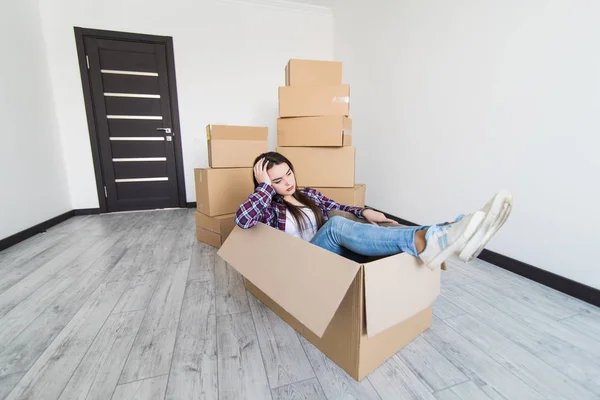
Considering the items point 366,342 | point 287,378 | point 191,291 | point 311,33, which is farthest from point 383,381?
point 311,33

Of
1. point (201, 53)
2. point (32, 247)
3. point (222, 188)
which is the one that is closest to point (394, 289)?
point (222, 188)

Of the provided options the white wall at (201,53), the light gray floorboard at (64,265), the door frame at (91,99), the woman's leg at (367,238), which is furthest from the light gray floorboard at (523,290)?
the door frame at (91,99)

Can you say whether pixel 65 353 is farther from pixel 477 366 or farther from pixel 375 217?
pixel 477 366

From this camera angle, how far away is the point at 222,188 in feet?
6.24

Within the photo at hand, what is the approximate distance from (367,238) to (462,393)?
1.57ft

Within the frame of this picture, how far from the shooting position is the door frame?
2.67m

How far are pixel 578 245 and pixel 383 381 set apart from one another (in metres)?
1.11

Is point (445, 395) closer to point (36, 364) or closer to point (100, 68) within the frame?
point (36, 364)

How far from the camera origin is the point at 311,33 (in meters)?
3.21

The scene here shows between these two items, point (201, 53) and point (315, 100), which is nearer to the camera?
point (315, 100)

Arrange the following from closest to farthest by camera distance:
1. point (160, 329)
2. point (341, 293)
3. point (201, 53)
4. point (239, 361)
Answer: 1. point (341, 293)
2. point (239, 361)
3. point (160, 329)
4. point (201, 53)

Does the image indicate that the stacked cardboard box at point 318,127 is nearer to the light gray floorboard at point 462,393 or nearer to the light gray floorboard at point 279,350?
the light gray floorboard at point 279,350

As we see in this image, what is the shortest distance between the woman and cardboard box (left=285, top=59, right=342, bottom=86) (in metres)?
0.79

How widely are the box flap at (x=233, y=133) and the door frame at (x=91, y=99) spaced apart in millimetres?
1271
